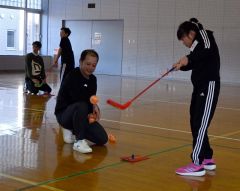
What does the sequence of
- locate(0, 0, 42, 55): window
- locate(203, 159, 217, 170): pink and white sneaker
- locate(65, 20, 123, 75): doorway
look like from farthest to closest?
locate(0, 0, 42, 55): window
locate(65, 20, 123, 75): doorway
locate(203, 159, 217, 170): pink and white sneaker

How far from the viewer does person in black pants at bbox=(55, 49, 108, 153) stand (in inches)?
161

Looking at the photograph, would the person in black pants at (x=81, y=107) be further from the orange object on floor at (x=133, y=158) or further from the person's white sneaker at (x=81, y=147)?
the orange object on floor at (x=133, y=158)

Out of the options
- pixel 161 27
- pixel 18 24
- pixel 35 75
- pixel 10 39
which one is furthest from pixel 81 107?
pixel 18 24

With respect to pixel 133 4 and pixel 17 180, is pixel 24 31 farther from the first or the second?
pixel 17 180

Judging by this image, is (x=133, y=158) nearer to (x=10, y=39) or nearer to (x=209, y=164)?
(x=209, y=164)

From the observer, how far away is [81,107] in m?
4.09

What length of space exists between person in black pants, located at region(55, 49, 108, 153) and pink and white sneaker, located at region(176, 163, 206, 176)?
3.33 feet

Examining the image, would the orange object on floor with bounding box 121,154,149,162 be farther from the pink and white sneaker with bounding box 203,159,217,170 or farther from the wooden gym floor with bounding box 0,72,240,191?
the pink and white sneaker with bounding box 203,159,217,170

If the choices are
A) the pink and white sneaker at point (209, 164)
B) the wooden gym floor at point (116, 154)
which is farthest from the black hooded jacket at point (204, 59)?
the wooden gym floor at point (116, 154)

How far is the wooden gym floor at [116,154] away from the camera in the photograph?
3.08m

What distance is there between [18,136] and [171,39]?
11.8 meters

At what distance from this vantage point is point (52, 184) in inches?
117

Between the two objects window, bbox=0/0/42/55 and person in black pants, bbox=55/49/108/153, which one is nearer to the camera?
person in black pants, bbox=55/49/108/153

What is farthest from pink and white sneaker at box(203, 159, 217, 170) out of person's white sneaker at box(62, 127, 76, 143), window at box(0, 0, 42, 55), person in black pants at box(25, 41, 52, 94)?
window at box(0, 0, 42, 55)
